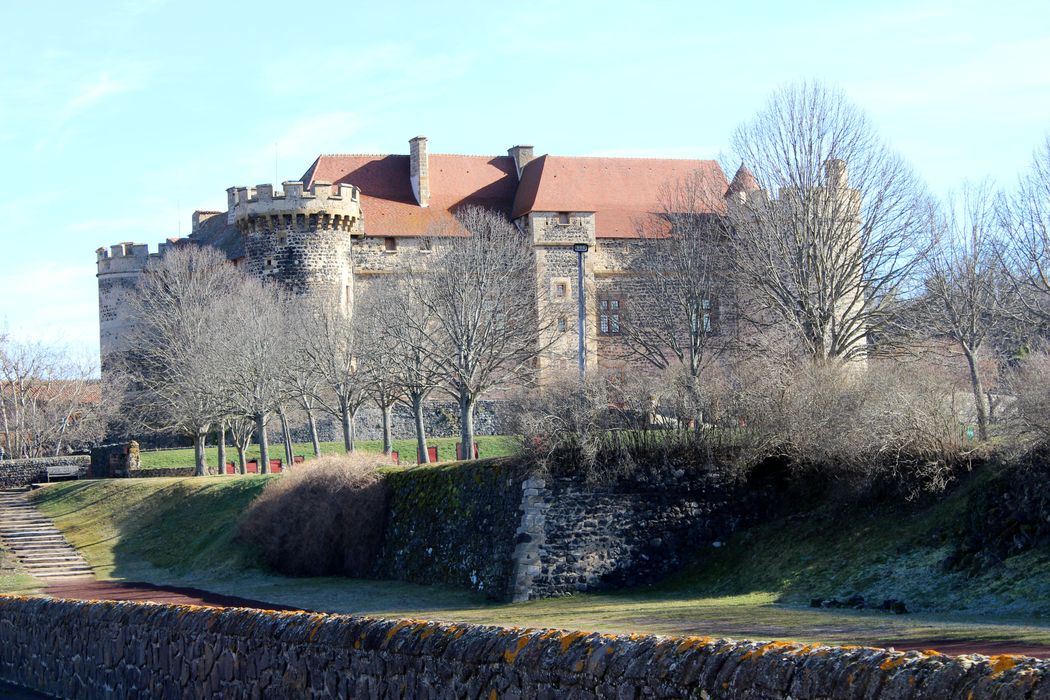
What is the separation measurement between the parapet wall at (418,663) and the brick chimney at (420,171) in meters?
46.5

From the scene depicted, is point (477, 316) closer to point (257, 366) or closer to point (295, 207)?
point (257, 366)

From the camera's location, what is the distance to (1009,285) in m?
38.7

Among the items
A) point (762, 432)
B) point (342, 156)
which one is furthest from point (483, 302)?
point (342, 156)

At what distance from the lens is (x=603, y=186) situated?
61.3 metres

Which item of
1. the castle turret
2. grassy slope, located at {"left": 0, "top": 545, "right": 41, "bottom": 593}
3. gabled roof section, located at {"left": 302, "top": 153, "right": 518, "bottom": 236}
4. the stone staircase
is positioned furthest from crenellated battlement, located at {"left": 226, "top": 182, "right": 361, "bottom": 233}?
grassy slope, located at {"left": 0, "top": 545, "right": 41, "bottom": 593}

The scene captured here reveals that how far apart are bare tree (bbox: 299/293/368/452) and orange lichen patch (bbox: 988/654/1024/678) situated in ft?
121

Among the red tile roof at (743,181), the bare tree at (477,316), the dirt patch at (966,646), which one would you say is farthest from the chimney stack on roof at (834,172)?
the dirt patch at (966,646)

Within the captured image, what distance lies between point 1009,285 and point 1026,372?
1901 cm

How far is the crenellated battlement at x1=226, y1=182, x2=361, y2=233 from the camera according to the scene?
56656 millimetres

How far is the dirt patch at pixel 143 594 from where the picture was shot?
79.2ft

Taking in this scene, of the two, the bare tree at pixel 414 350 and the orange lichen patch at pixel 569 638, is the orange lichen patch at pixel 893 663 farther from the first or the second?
the bare tree at pixel 414 350

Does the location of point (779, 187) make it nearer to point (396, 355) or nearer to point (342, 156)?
point (396, 355)

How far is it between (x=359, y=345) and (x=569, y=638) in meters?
38.8

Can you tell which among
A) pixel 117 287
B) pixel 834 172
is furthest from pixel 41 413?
pixel 834 172
